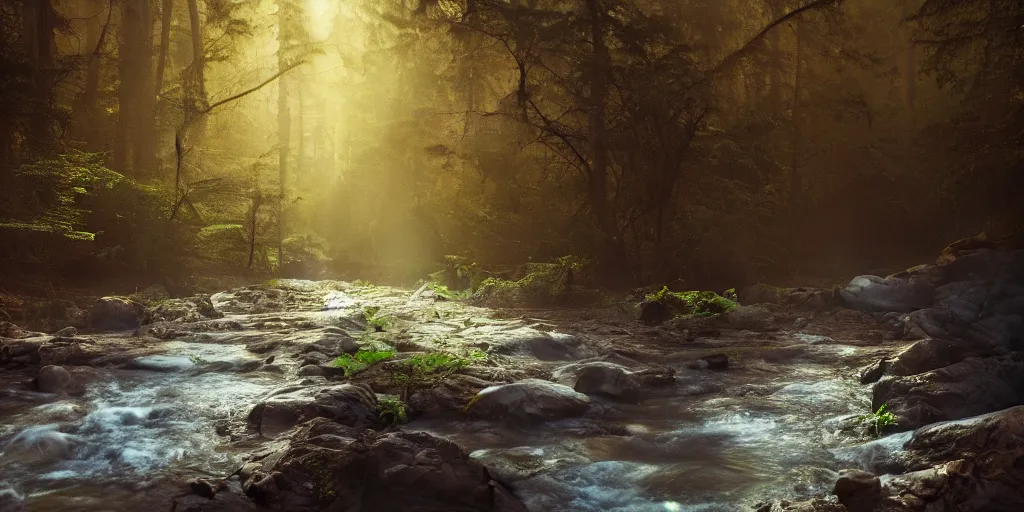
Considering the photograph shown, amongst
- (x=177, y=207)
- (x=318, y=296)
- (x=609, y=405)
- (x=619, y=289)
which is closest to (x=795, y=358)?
(x=609, y=405)

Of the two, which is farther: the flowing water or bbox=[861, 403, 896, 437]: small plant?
bbox=[861, 403, 896, 437]: small plant

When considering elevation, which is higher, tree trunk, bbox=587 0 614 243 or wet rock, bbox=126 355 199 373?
tree trunk, bbox=587 0 614 243

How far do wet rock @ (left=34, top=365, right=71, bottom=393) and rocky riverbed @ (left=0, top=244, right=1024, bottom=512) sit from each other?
0.02m

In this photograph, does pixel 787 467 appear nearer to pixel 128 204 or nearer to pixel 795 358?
pixel 795 358

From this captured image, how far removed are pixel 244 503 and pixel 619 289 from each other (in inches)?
539

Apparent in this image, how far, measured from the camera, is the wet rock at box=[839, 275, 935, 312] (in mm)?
13250

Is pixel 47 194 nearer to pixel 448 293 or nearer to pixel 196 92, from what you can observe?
pixel 196 92

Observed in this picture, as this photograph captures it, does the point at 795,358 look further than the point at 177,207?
No

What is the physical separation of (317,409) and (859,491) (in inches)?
184

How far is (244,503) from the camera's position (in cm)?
482

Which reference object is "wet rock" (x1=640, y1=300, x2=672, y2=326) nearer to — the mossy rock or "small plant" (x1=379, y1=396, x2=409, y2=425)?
the mossy rock

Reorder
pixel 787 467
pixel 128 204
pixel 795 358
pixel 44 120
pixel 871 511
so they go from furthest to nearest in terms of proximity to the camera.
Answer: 1. pixel 128 204
2. pixel 44 120
3. pixel 795 358
4. pixel 787 467
5. pixel 871 511

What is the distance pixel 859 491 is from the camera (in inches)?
188

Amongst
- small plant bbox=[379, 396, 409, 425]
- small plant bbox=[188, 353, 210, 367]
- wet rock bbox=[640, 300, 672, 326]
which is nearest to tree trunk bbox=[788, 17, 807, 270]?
wet rock bbox=[640, 300, 672, 326]
